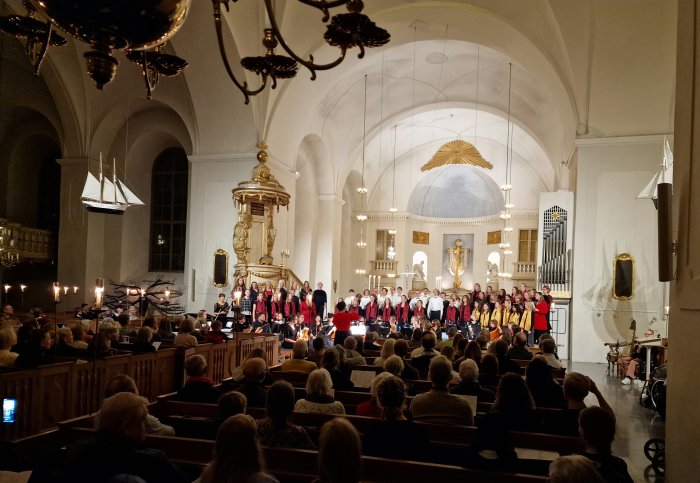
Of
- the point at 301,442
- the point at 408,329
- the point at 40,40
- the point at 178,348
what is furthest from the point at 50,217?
the point at 301,442

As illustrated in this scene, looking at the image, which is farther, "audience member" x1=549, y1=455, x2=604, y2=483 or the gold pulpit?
the gold pulpit

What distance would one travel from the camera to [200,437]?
3896 mm

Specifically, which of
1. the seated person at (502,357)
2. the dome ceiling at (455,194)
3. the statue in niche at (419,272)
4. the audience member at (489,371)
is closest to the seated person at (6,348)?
the audience member at (489,371)

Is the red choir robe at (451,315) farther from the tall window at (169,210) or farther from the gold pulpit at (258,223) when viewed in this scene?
the tall window at (169,210)

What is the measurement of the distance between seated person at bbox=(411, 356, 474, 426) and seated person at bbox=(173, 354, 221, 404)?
1.73 metres

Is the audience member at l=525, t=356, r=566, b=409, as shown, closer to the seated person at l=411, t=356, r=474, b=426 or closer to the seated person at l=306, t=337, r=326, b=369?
the seated person at l=411, t=356, r=474, b=426

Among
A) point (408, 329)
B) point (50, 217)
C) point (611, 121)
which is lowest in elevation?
point (408, 329)

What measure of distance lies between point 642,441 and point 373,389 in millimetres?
3833

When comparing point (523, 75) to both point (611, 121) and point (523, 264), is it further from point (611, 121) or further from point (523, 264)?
point (523, 264)

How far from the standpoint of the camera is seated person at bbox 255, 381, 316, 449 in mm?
3389

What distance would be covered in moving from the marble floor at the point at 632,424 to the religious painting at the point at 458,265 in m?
17.3

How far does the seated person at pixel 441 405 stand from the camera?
13.8ft

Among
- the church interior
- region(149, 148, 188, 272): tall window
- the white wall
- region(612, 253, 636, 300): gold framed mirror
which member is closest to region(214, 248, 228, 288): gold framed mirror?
the church interior

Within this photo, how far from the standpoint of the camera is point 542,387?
5.38m
